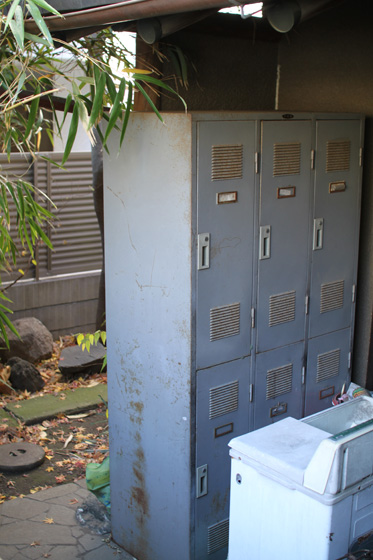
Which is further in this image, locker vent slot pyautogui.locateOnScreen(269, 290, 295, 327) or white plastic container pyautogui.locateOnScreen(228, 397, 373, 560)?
locker vent slot pyautogui.locateOnScreen(269, 290, 295, 327)

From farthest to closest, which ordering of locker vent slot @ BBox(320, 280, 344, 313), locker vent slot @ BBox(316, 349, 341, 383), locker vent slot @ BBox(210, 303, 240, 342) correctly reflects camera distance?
locker vent slot @ BBox(316, 349, 341, 383) < locker vent slot @ BBox(320, 280, 344, 313) < locker vent slot @ BBox(210, 303, 240, 342)

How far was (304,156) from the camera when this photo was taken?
4.67m

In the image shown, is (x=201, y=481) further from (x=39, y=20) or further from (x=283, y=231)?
(x=39, y=20)

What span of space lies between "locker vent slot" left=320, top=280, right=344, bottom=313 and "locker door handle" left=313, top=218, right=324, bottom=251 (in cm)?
32

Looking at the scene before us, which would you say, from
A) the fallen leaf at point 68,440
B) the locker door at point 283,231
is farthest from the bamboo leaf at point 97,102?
the fallen leaf at point 68,440

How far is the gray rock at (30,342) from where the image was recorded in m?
8.16

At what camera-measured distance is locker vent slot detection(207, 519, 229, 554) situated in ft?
14.9

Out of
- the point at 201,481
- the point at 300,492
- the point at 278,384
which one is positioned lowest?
the point at 201,481

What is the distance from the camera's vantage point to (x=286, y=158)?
455 cm

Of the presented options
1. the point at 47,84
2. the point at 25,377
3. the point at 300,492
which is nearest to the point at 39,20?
the point at 47,84

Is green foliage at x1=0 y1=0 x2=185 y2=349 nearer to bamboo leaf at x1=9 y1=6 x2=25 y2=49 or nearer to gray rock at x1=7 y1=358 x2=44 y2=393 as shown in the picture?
bamboo leaf at x1=9 y1=6 x2=25 y2=49

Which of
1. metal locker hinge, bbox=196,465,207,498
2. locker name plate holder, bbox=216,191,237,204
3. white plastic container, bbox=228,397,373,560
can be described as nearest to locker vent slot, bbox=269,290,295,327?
locker name plate holder, bbox=216,191,237,204

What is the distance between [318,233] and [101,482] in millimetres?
2531

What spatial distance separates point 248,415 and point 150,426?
2.26ft
